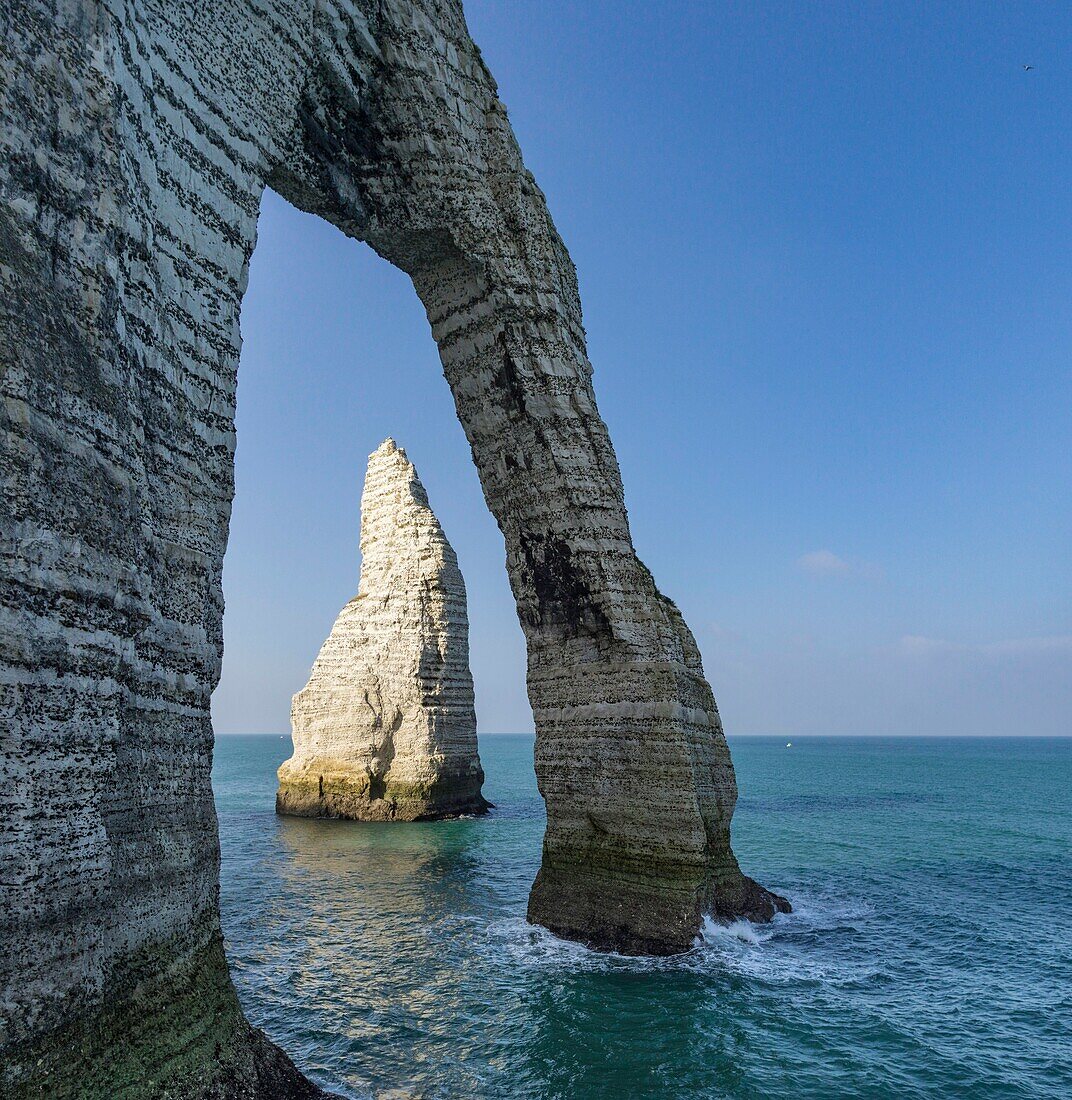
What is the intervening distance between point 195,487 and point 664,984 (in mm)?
9994

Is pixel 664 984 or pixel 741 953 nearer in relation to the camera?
pixel 664 984

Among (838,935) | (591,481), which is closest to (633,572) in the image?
(591,481)

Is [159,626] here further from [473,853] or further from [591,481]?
[473,853]

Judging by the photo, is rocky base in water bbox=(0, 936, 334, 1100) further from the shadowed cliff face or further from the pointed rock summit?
the pointed rock summit

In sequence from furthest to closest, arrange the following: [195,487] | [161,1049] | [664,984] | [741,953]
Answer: [741,953] < [664,984] < [195,487] < [161,1049]

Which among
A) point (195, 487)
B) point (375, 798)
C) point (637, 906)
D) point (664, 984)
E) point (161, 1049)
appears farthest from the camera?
point (375, 798)

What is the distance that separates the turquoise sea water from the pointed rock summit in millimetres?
6663

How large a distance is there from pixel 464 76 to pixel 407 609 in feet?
67.8

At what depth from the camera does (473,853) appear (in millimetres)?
23203

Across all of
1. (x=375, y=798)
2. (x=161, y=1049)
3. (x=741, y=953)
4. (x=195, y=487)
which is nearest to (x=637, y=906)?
(x=741, y=953)

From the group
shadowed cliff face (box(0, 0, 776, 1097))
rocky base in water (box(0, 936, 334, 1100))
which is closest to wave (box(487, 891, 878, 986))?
shadowed cliff face (box(0, 0, 776, 1097))

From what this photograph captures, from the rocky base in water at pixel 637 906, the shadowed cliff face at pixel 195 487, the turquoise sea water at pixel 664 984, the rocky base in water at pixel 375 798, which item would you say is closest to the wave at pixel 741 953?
the turquoise sea water at pixel 664 984

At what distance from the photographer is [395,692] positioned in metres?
30.3

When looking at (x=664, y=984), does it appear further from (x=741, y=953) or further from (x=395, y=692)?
(x=395, y=692)
